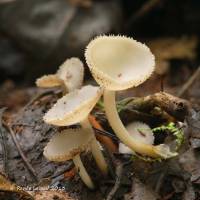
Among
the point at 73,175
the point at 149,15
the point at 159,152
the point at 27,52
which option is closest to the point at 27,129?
the point at 73,175

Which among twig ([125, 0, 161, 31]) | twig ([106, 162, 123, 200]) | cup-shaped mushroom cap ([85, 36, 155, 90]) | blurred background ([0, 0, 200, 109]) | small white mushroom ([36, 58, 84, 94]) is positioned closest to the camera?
cup-shaped mushroom cap ([85, 36, 155, 90])

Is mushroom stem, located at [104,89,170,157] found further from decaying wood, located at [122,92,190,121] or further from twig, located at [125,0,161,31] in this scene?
twig, located at [125,0,161,31]

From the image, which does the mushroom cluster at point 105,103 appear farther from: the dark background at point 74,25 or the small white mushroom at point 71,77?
the dark background at point 74,25

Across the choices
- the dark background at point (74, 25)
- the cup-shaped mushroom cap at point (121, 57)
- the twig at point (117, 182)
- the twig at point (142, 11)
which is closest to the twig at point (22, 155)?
the twig at point (117, 182)

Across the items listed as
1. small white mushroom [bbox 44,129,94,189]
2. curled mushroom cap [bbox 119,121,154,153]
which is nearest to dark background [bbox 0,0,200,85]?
curled mushroom cap [bbox 119,121,154,153]

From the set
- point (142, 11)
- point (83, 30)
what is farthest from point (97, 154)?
point (142, 11)

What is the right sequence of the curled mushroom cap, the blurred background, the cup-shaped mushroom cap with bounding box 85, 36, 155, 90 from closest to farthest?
the cup-shaped mushroom cap with bounding box 85, 36, 155, 90, the curled mushroom cap, the blurred background
